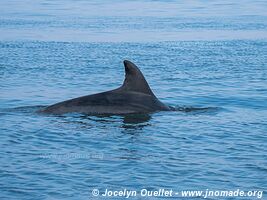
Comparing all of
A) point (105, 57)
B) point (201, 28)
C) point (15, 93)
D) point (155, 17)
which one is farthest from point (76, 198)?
point (155, 17)

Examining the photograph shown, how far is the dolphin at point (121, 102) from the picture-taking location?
14.9 meters

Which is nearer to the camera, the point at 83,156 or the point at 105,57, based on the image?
the point at 83,156

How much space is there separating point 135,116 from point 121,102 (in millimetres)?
528

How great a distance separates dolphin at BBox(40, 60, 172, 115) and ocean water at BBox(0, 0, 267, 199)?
27cm

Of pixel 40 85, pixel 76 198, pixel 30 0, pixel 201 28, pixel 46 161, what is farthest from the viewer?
pixel 30 0

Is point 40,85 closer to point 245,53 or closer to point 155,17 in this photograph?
point 245,53

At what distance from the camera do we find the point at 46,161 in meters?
11.2

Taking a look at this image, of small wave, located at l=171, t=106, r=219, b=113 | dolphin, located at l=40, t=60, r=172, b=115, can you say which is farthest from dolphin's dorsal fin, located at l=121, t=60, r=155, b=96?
small wave, located at l=171, t=106, r=219, b=113

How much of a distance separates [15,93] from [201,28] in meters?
19.9

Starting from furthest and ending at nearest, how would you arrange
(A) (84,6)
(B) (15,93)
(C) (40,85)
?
(A) (84,6)
(C) (40,85)
(B) (15,93)

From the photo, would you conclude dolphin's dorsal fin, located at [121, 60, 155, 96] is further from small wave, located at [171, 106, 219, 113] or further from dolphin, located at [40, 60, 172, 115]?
small wave, located at [171, 106, 219, 113]

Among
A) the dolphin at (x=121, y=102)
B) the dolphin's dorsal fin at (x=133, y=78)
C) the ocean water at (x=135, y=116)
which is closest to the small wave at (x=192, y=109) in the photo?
the ocean water at (x=135, y=116)

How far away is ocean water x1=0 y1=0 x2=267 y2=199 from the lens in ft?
34.2

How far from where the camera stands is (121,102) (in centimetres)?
1509
